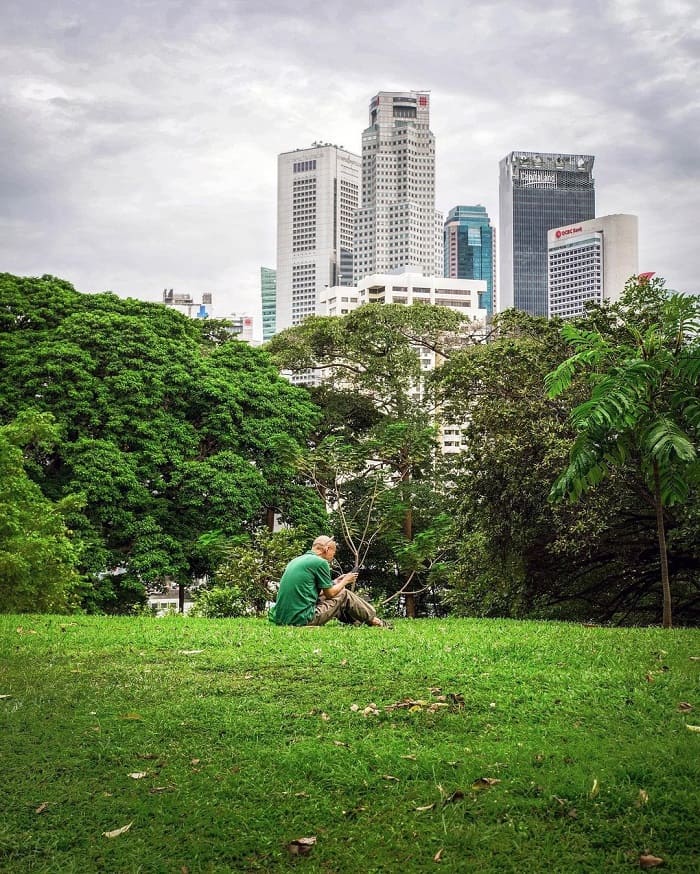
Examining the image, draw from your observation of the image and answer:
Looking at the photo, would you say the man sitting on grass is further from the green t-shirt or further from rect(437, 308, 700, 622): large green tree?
rect(437, 308, 700, 622): large green tree

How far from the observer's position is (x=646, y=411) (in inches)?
432

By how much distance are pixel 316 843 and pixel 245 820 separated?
0.49 meters

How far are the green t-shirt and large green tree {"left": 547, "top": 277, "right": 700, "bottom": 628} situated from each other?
118 inches

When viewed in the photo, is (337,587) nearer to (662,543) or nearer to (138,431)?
(662,543)

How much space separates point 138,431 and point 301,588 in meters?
16.2

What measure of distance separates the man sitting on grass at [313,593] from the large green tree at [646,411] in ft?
9.59

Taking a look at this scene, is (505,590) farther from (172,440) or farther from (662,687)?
(172,440)

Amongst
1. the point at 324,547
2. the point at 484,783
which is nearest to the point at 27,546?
the point at 324,547

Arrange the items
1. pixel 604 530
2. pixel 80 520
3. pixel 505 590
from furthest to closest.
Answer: pixel 80 520, pixel 505 590, pixel 604 530

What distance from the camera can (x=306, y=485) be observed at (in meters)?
30.6

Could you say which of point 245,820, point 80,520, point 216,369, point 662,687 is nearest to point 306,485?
point 216,369

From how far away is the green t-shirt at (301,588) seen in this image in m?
11.6

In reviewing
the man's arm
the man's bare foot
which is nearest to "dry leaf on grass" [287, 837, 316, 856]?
the man's arm

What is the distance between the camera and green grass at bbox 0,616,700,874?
5.08 metres
